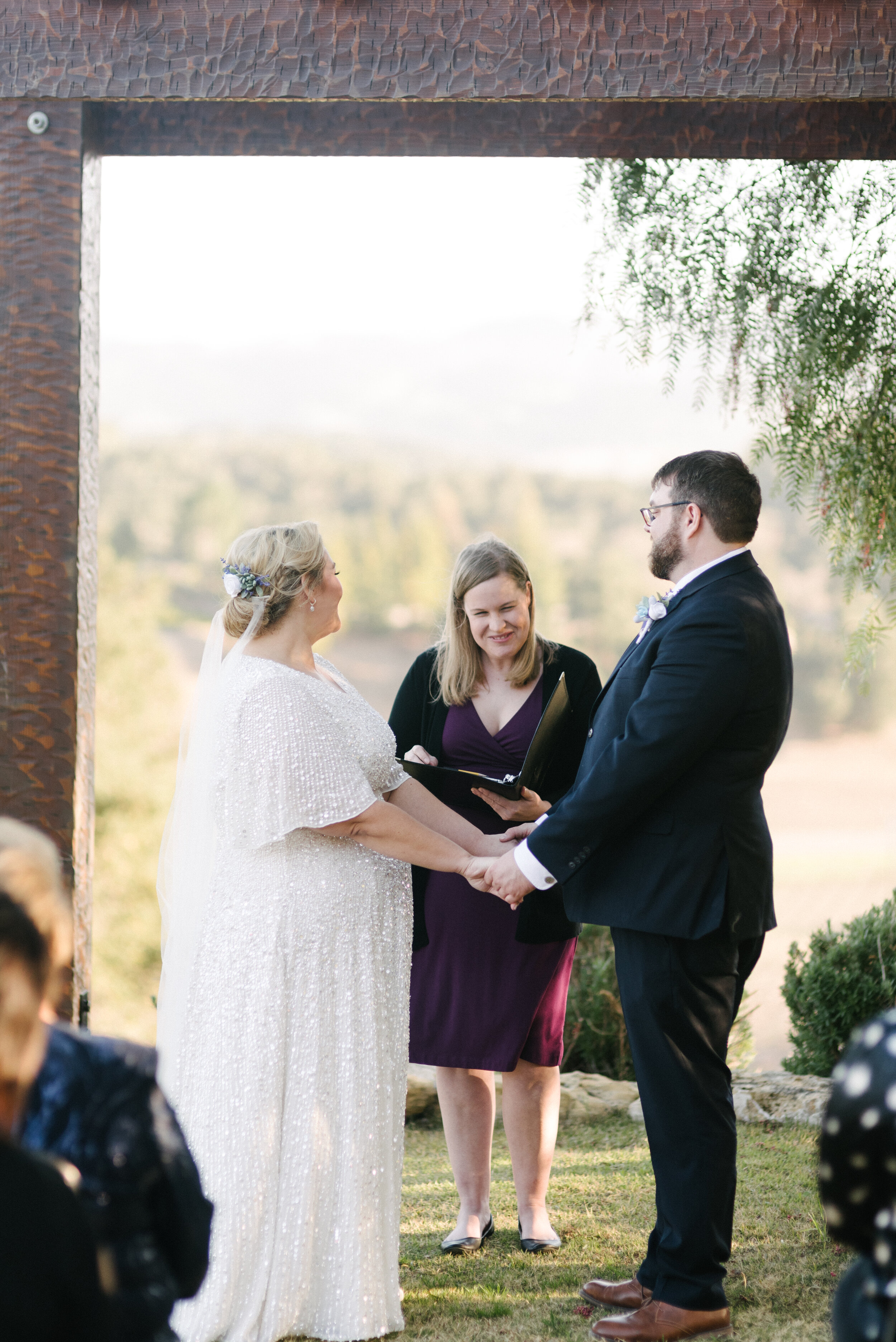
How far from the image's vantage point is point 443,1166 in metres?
4.41

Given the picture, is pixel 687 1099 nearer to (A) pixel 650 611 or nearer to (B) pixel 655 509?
(A) pixel 650 611

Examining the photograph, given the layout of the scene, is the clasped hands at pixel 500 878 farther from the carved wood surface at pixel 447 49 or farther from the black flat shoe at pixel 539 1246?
the carved wood surface at pixel 447 49

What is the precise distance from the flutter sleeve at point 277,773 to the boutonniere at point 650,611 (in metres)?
0.80

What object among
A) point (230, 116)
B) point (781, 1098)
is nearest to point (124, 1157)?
point (230, 116)

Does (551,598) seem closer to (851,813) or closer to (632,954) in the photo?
(851,813)

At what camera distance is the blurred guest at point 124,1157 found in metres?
1.35

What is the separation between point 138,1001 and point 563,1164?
10.5 meters

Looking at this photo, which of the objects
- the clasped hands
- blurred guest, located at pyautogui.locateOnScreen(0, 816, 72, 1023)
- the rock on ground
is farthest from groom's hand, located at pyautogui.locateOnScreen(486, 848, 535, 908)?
the rock on ground

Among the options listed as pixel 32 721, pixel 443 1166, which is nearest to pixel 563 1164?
pixel 443 1166

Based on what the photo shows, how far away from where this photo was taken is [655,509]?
2926 millimetres

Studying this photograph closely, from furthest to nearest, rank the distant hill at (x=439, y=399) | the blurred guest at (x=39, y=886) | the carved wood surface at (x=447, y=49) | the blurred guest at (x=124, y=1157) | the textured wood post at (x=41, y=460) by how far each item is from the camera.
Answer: the distant hill at (x=439, y=399) < the textured wood post at (x=41, y=460) < the carved wood surface at (x=447, y=49) < the blurred guest at (x=124, y=1157) < the blurred guest at (x=39, y=886)

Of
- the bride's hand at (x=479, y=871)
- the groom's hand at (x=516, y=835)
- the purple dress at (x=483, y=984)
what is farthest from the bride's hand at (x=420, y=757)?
the bride's hand at (x=479, y=871)

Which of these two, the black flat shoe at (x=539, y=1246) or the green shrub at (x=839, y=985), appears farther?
the green shrub at (x=839, y=985)

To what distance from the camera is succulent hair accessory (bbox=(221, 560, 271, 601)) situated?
9.34 feet
